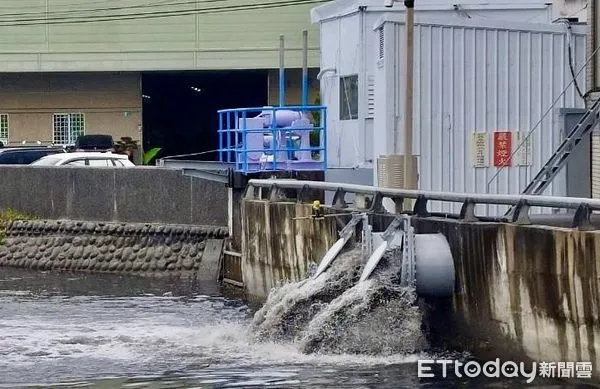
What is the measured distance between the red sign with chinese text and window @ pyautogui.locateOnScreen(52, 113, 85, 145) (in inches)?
1168

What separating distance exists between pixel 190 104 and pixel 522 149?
113ft

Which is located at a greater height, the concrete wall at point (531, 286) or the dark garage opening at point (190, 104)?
the dark garage opening at point (190, 104)

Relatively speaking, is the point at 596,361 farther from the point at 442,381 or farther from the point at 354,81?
the point at 354,81

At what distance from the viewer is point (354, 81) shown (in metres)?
24.8

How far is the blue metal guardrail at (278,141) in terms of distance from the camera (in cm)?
2433

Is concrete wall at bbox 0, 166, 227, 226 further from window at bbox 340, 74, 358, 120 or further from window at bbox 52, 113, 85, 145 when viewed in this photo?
window at bbox 52, 113, 85, 145

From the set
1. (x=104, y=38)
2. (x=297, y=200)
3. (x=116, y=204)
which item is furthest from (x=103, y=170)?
(x=104, y=38)

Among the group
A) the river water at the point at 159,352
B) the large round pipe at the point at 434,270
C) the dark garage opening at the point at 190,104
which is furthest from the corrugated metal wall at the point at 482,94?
the dark garage opening at the point at 190,104

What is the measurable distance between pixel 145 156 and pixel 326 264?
31.8m

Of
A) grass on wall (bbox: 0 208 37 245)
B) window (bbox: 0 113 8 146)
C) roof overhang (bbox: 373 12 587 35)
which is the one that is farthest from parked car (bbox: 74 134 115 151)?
roof overhang (bbox: 373 12 587 35)

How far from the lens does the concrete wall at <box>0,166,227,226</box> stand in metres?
27.3

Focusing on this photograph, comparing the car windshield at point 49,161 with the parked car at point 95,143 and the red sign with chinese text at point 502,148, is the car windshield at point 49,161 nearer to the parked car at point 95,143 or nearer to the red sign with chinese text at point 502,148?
the red sign with chinese text at point 502,148

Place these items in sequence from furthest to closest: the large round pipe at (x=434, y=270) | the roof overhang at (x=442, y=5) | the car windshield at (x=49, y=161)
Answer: the car windshield at (x=49, y=161) < the roof overhang at (x=442, y=5) < the large round pipe at (x=434, y=270)

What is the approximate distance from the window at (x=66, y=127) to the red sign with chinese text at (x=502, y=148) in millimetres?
29663
